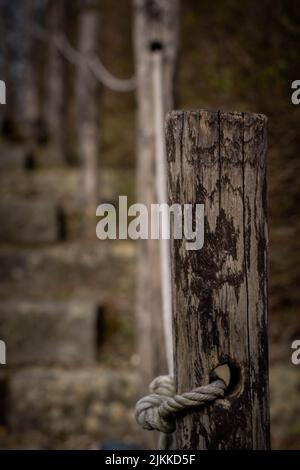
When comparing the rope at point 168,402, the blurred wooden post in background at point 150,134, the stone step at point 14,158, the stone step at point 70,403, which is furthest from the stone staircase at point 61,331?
the rope at point 168,402

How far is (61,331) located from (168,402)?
300 centimetres

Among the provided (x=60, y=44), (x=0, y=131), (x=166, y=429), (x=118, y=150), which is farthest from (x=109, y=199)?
(x=166, y=429)

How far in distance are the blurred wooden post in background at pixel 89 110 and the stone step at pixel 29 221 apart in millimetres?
450

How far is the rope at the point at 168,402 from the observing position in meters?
0.97

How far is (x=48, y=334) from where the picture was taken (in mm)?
3854

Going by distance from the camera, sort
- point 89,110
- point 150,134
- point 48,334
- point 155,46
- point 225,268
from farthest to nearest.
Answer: point 89,110 → point 48,334 → point 150,134 → point 155,46 → point 225,268

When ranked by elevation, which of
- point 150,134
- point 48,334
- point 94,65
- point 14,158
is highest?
point 94,65

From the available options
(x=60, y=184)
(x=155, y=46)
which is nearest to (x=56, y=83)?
(x=60, y=184)

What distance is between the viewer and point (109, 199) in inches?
223

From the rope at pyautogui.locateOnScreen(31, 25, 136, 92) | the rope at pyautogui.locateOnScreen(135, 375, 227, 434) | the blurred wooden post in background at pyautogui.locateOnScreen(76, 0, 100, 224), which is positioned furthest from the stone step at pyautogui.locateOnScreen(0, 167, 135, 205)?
the rope at pyautogui.locateOnScreen(135, 375, 227, 434)

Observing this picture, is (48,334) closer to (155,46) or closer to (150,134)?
(150,134)

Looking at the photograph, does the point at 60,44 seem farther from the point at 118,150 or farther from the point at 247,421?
the point at 247,421

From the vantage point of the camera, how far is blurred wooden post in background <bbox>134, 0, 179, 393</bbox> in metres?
2.63

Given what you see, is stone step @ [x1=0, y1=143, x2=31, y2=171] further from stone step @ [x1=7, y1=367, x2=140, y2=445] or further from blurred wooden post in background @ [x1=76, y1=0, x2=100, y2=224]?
stone step @ [x1=7, y1=367, x2=140, y2=445]
